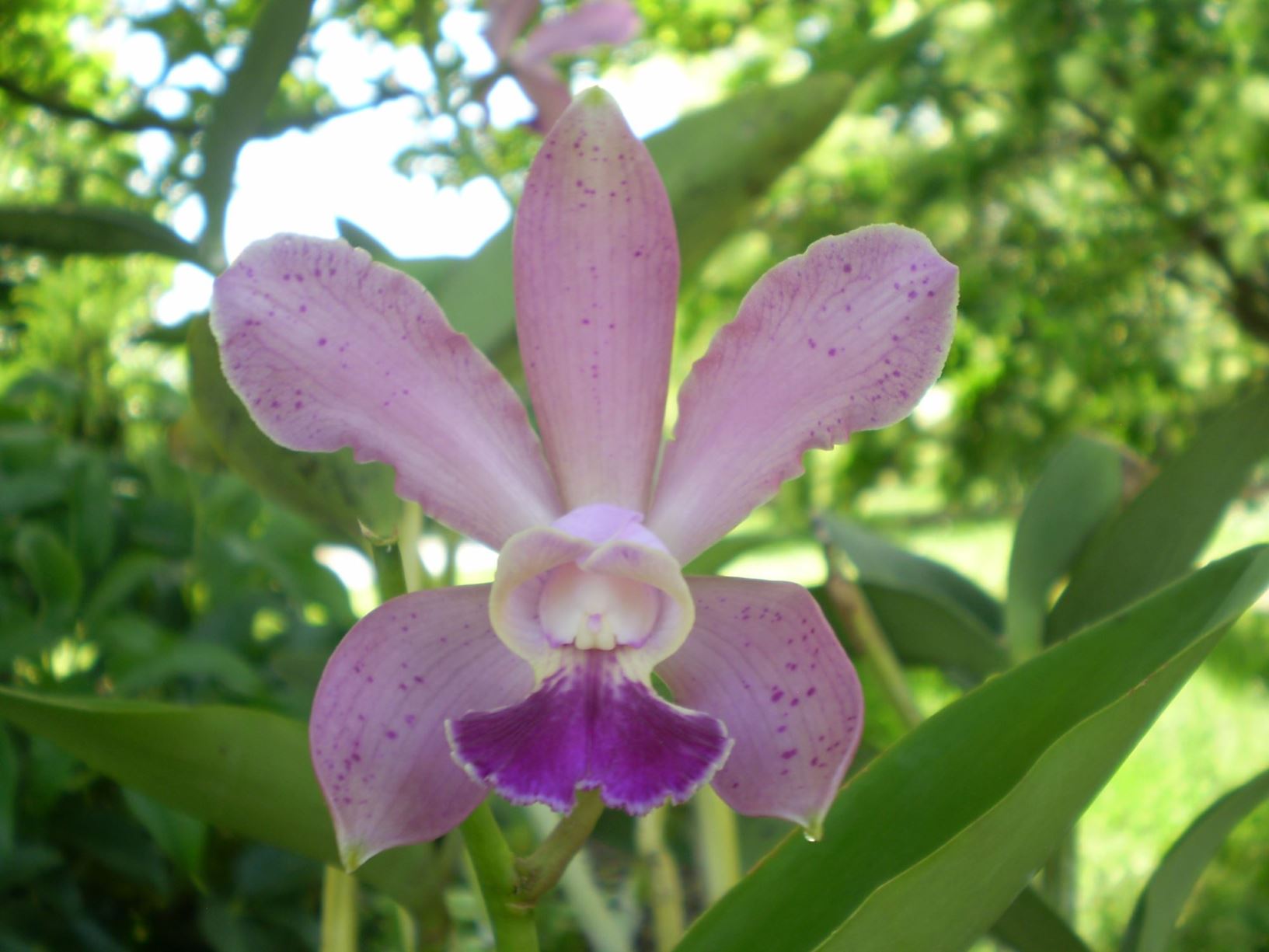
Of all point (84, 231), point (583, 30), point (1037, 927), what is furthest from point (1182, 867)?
point (583, 30)

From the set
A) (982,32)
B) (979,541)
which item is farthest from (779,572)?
(982,32)

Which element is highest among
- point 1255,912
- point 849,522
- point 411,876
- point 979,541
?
point 411,876

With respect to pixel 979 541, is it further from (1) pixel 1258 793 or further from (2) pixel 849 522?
(1) pixel 1258 793

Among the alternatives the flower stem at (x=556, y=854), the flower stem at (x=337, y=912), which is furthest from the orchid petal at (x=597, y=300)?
the flower stem at (x=337, y=912)

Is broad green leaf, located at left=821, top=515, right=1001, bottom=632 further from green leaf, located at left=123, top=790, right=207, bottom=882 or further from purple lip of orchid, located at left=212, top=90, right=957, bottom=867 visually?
green leaf, located at left=123, top=790, right=207, bottom=882

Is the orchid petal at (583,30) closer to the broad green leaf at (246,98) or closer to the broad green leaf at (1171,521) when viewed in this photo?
the broad green leaf at (246,98)
